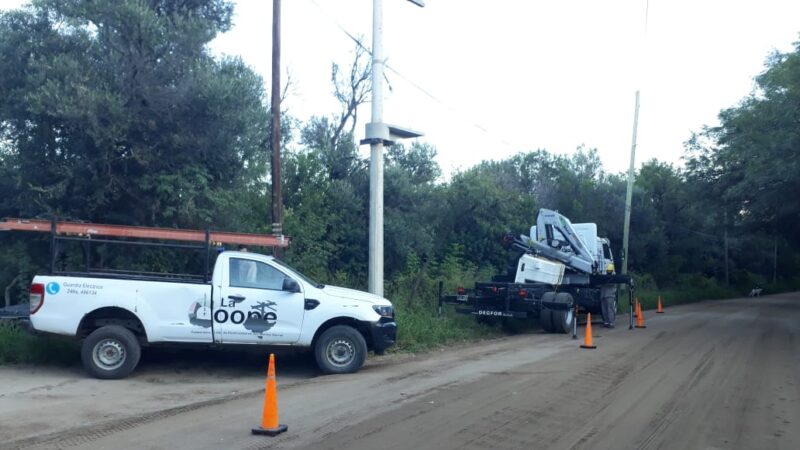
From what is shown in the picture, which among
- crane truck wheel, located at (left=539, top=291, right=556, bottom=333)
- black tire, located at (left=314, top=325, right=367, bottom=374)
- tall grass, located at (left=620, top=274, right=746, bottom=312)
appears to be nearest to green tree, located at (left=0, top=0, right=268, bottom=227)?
black tire, located at (left=314, top=325, right=367, bottom=374)

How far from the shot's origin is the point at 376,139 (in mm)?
16125

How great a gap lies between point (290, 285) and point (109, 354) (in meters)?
2.86

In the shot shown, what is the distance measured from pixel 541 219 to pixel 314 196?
664cm

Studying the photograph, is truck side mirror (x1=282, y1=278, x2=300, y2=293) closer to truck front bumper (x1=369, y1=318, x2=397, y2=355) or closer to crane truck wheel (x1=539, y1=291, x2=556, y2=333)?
truck front bumper (x1=369, y1=318, x2=397, y2=355)

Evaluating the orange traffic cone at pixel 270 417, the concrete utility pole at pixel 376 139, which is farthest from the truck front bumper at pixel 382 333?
the orange traffic cone at pixel 270 417

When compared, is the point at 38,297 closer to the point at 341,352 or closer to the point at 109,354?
the point at 109,354

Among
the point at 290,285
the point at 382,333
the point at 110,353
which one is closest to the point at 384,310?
the point at 382,333

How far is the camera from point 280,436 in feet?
26.6

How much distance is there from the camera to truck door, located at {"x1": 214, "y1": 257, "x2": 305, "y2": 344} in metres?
12.0

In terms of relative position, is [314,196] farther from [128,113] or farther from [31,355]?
[31,355]

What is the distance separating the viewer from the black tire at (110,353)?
1166 cm

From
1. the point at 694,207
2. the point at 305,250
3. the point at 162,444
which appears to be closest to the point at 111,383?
the point at 162,444

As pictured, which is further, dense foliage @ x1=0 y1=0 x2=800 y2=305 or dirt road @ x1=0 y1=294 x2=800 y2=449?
dense foliage @ x1=0 y1=0 x2=800 y2=305

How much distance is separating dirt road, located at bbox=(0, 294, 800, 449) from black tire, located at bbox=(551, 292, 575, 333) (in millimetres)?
4700
